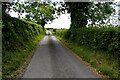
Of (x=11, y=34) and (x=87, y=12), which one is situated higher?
(x=87, y=12)

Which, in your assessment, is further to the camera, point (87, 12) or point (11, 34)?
point (87, 12)

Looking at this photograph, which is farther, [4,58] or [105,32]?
[105,32]

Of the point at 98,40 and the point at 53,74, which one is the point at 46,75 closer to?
the point at 53,74

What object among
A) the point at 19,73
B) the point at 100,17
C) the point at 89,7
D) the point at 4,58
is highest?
the point at 89,7

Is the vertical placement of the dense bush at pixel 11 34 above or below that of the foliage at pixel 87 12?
below

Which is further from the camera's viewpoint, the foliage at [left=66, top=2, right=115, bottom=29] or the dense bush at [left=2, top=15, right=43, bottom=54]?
the foliage at [left=66, top=2, right=115, bottom=29]

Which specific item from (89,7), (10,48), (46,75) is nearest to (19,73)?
(46,75)

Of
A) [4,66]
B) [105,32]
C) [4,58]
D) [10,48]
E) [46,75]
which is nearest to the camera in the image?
[46,75]

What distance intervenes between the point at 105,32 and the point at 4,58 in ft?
26.0

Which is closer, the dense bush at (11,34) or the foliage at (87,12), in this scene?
the dense bush at (11,34)

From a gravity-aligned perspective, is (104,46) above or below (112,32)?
below

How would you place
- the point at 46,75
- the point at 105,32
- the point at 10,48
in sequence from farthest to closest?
the point at 10,48, the point at 105,32, the point at 46,75

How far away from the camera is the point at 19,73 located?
22.0 ft

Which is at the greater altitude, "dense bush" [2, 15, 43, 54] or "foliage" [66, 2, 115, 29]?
"foliage" [66, 2, 115, 29]
